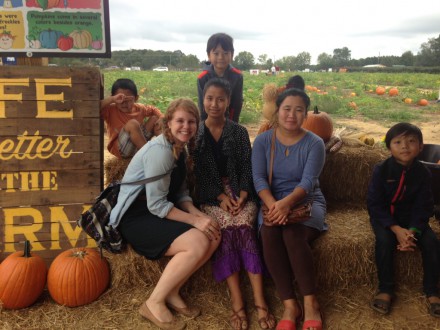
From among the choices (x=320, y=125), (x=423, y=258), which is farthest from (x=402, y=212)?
(x=320, y=125)

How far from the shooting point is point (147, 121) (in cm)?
380

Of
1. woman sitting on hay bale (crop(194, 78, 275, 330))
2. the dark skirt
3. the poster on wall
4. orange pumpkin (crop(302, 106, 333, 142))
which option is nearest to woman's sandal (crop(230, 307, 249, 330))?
woman sitting on hay bale (crop(194, 78, 275, 330))

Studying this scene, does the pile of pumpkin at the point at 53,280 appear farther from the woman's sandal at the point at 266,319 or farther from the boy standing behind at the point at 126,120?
the woman's sandal at the point at 266,319

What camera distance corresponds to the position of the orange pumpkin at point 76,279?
2916mm

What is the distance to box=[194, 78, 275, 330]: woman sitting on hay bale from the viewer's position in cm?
285

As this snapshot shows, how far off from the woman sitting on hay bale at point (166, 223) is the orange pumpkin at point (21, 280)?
724 mm

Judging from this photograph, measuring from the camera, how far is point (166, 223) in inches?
109

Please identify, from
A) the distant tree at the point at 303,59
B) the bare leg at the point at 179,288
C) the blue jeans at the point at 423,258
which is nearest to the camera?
the bare leg at the point at 179,288

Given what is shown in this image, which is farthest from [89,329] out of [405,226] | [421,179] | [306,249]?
[421,179]

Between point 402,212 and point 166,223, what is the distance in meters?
1.74

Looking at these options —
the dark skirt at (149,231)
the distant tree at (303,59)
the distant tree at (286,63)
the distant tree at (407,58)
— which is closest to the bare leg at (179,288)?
the dark skirt at (149,231)

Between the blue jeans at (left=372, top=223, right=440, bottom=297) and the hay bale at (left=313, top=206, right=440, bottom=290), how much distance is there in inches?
5.3

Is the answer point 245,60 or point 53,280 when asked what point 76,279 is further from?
point 245,60

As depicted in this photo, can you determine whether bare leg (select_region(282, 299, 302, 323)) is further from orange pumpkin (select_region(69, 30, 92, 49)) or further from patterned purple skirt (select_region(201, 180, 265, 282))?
orange pumpkin (select_region(69, 30, 92, 49))
